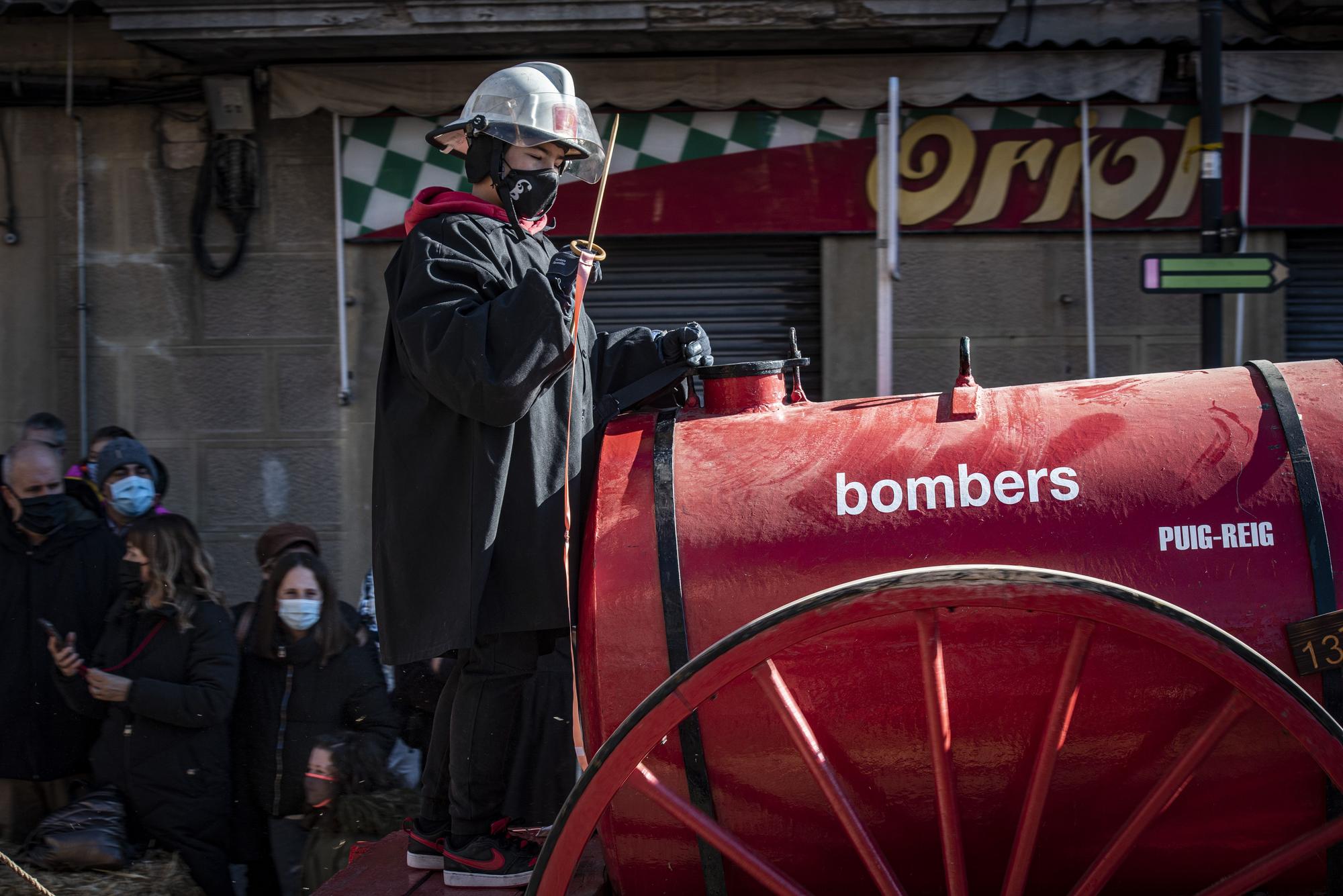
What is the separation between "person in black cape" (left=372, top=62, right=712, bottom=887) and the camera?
221 cm

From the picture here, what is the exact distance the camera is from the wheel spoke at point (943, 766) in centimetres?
180

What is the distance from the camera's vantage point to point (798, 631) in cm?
173

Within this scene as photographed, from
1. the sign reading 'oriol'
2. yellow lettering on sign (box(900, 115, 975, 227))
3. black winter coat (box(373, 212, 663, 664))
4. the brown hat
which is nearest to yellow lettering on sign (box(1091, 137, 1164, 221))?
yellow lettering on sign (box(900, 115, 975, 227))

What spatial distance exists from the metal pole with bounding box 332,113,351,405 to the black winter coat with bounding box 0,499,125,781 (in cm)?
230

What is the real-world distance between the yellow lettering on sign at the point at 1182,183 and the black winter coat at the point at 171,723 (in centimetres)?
488

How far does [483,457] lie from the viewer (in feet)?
7.52

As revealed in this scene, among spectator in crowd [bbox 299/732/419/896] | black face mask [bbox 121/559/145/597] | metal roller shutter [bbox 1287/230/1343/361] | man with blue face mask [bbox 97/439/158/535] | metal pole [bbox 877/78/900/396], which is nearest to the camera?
metal pole [bbox 877/78/900/396]

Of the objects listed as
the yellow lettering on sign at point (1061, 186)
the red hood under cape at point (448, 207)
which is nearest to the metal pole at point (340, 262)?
the yellow lettering on sign at point (1061, 186)

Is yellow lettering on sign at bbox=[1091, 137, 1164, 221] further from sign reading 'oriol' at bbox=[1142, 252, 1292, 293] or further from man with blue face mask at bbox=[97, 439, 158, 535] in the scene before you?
man with blue face mask at bbox=[97, 439, 158, 535]

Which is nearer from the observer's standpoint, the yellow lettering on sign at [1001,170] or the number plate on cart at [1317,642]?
the number plate on cart at [1317,642]

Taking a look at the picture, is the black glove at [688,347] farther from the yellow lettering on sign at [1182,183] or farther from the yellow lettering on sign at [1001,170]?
the yellow lettering on sign at [1182,183]

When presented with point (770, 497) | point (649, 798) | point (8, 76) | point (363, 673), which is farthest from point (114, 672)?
point (8, 76)

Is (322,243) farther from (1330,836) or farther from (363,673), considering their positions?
(1330,836)

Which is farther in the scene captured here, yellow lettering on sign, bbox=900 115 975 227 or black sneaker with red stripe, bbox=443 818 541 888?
yellow lettering on sign, bbox=900 115 975 227
